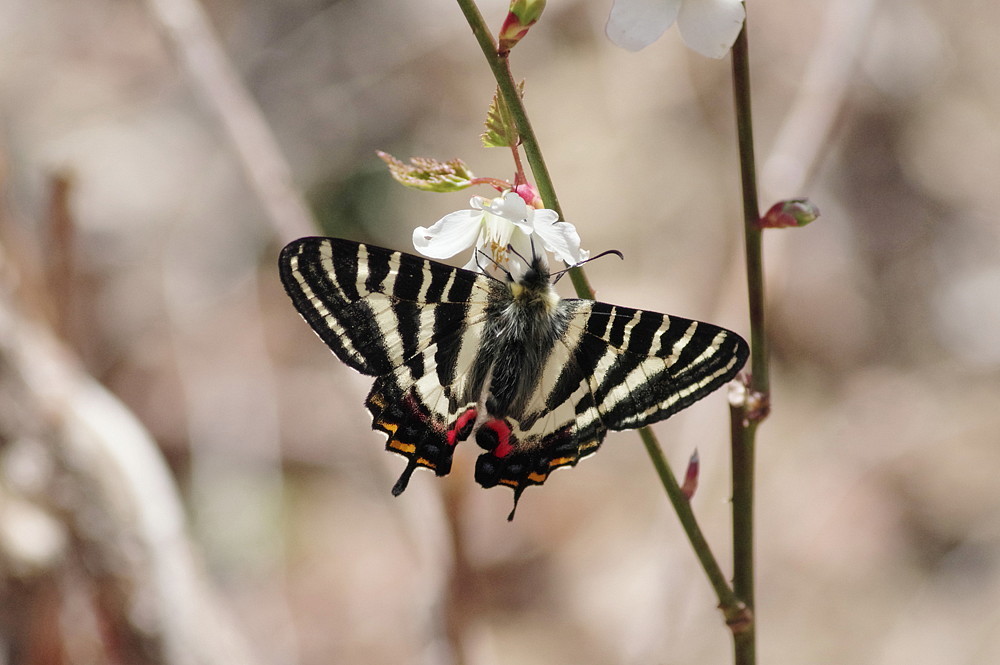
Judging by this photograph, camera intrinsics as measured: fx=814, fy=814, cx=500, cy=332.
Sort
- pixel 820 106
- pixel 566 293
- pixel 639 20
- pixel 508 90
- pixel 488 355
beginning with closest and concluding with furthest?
1. pixel 508 90
2. pixel 639 20
3. pixel 488 355
4. pixel 820 106
5. pixel 566 293

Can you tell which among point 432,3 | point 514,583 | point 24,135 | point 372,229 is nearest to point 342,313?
point 514,583

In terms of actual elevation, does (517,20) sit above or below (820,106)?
above

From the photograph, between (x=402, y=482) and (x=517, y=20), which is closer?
(x=517, y=20)

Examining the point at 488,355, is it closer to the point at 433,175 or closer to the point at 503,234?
the point at 503,234

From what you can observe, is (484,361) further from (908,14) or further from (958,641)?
(908,14)

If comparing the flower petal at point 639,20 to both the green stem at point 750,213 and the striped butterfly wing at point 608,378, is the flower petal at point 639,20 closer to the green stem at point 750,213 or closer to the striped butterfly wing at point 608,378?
the green stem at point 750,213

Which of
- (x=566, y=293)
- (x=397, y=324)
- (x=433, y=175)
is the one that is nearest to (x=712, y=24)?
(x=433, y=175)

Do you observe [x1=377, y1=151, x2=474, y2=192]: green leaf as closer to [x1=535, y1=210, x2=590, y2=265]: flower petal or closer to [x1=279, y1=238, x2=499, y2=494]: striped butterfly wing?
[x1=535, y1=210, x2=590, y2=265]: flower petal
